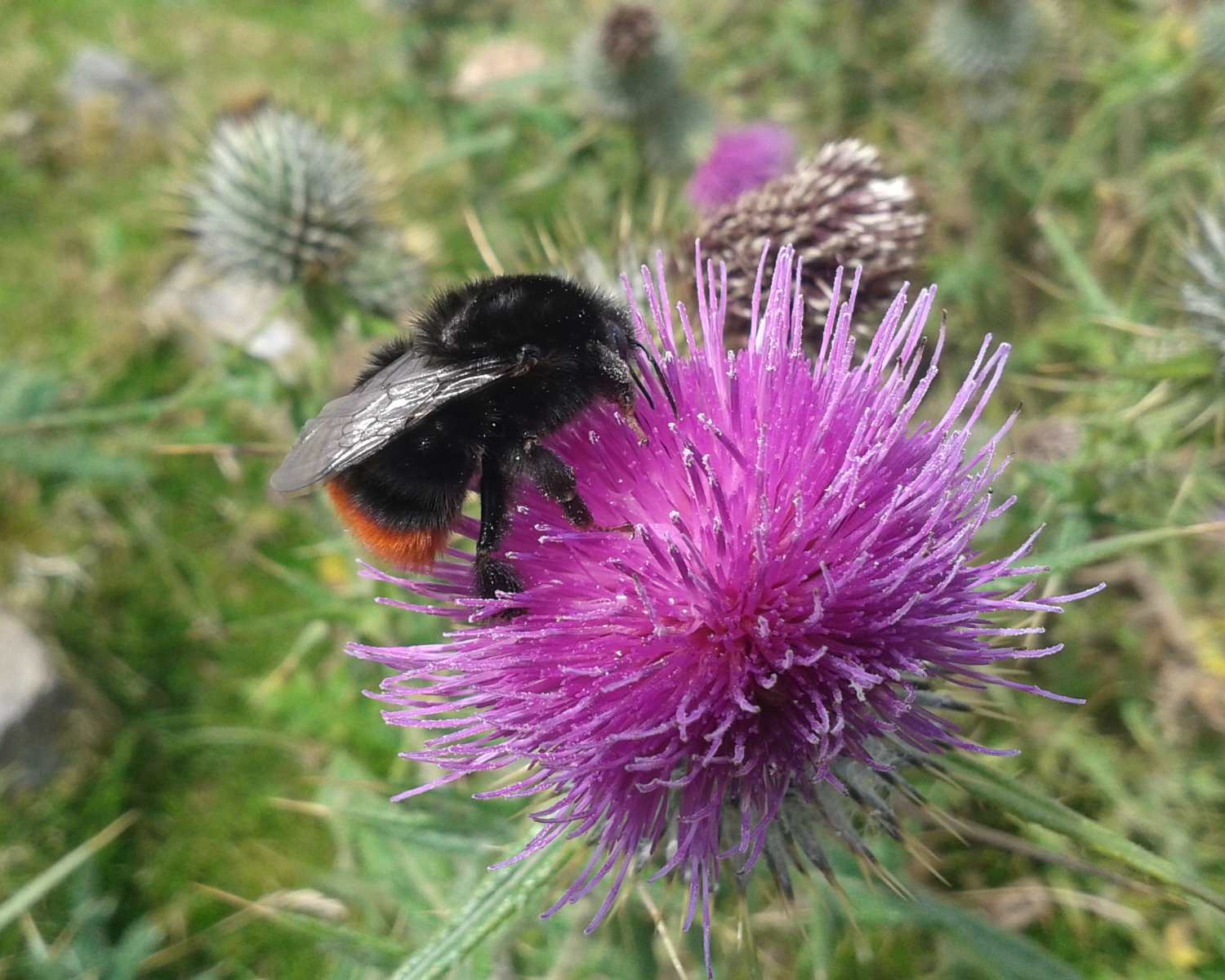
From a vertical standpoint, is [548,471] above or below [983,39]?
above

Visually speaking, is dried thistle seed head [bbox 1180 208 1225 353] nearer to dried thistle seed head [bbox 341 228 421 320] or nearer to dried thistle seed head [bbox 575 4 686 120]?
dried thistle seed head [bbox 341 228 421 320]

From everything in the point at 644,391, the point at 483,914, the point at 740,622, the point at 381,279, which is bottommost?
the point at 483,914

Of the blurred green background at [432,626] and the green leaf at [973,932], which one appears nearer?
the green leaf at [973,932]

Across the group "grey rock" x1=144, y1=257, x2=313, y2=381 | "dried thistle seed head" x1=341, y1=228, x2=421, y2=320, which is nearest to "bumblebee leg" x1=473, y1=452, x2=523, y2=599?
"dried thistle seed head" x1=341, y1=228, x2=421, y2=320

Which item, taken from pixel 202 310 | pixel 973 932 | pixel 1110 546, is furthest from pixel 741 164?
pixel 202 310

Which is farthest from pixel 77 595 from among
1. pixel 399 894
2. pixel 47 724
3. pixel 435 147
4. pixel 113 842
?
pixel 435 147

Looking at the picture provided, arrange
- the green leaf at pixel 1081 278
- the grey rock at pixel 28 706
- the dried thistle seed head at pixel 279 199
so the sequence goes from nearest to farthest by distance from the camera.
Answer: the green leaf at pixel 1081 278
the dried thistle seed head at pixel 279 199
the grey rock at pixel 28 706

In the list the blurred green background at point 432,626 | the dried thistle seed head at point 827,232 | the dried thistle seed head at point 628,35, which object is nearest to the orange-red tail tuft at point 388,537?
the blurred green background at point 432,626

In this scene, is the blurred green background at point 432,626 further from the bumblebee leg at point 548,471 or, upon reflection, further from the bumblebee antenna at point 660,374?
the bumblebee antenna at point 660,374

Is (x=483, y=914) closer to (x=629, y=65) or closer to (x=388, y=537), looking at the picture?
(x=388, y=537)
